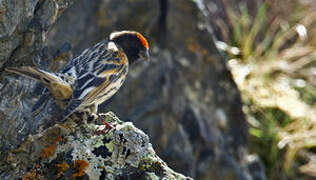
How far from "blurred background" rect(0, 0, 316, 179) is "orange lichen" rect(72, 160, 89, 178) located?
37.2 inches

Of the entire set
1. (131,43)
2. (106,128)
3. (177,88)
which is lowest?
(106,128)

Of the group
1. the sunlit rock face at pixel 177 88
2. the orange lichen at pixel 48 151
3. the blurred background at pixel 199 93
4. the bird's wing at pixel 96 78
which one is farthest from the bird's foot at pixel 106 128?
the sunlit rock face at pixel 177 88

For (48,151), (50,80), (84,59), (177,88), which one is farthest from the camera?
(177,88)

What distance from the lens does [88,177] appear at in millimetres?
3543

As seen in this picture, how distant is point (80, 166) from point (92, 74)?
1215 millimetres

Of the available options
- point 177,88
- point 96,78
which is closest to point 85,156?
point 96,78

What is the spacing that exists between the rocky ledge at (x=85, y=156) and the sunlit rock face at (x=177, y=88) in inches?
96.3

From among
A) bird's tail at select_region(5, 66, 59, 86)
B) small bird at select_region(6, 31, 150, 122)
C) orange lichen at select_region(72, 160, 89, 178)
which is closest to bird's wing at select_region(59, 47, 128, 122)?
small bird at select_region(6, 31, 150, 122)

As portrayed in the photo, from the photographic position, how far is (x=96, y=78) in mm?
4617

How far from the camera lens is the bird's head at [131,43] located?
17.6 ft

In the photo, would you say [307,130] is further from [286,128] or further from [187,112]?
[187,112]

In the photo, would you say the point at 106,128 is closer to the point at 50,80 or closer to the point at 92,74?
the point at 50,80

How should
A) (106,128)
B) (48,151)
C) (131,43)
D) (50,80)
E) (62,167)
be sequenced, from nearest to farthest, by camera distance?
(62,167)
(48,151)
(50,80)
(106,128)
(131,43)

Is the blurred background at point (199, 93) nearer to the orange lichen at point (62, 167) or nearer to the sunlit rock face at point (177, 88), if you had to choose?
the sunlit rock face at point (177, 88)
